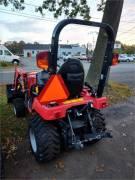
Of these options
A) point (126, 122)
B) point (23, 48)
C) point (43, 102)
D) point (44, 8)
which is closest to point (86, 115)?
point (43, 102)

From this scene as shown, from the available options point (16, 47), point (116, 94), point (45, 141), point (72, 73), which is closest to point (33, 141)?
point (45, 141)

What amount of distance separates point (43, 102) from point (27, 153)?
35.7 inches

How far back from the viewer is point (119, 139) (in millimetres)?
4578

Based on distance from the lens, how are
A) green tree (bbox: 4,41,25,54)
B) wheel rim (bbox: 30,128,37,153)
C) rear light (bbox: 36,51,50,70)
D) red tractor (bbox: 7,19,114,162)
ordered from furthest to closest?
1. green tree (bbox: 4,41,25,54)
2. wheel rim (bbox: 30,128,37,153)
3. red tractor (bbox: 7,19,114,162)
4. rear light (bbox: 36,51,50,70)

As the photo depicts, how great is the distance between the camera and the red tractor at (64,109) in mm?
3471

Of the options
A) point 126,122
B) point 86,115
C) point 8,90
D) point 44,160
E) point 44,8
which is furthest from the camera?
point 44,8

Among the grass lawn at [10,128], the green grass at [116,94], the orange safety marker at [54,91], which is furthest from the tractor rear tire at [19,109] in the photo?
the green grass at [116,94]

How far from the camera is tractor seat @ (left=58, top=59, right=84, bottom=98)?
143 inches

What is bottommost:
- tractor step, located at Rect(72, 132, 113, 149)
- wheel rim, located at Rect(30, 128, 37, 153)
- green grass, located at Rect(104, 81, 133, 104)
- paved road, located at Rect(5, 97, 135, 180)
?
green grass, located at Rect(104, 81, 133, 104)

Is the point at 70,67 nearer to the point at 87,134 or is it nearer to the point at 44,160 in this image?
the point at 87,134

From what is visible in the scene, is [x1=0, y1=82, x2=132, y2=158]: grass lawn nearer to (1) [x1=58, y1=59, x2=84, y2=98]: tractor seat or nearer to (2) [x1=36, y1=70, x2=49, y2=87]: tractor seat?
(2) [x1=36, y1=70, x2=49, y2=87]: tractor seat

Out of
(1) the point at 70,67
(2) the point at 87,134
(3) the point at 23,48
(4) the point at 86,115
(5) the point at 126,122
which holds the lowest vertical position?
(3) the point at 23,48

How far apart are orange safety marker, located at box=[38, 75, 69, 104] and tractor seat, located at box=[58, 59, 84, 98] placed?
0.08 metres

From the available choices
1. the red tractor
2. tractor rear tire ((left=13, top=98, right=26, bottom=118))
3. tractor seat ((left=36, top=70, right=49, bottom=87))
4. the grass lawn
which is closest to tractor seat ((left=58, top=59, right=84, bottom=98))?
the red tractor
